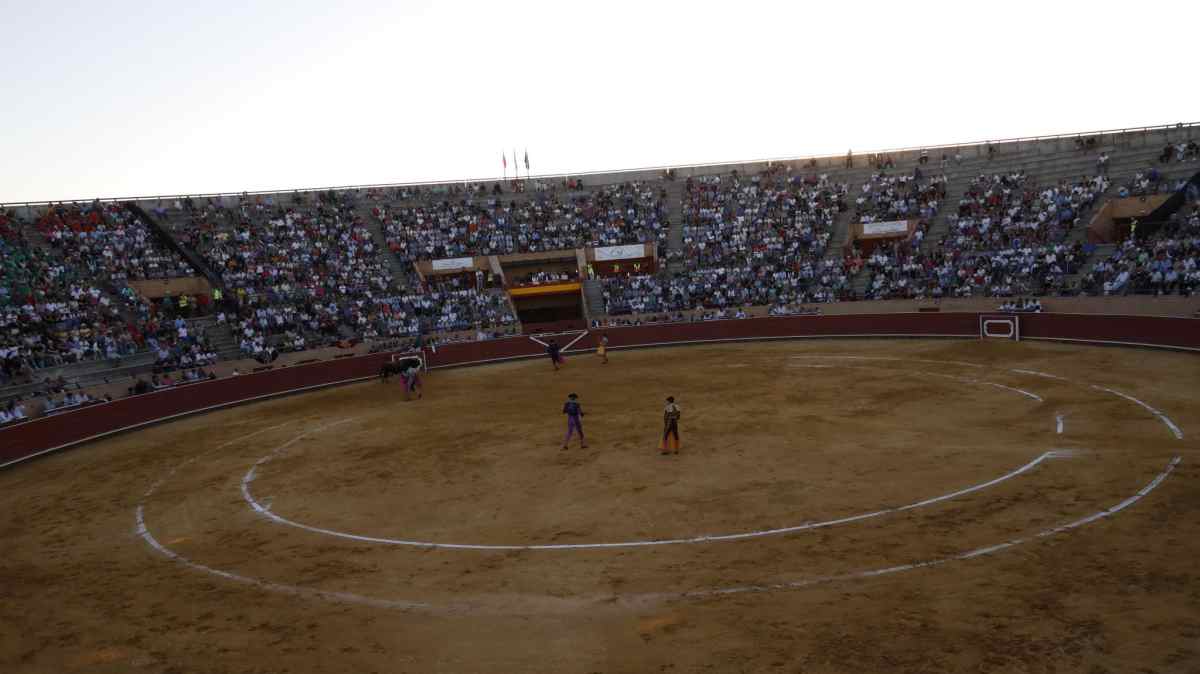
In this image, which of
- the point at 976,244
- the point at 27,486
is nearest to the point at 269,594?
the point at 27,486

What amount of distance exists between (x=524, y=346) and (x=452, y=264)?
1139 centimetres

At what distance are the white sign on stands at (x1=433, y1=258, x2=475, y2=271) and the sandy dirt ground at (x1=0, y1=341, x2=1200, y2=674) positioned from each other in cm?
2613

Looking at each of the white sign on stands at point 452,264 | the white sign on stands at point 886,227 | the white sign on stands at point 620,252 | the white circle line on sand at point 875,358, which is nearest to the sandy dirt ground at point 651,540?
the white circle line on sand at point 875,358

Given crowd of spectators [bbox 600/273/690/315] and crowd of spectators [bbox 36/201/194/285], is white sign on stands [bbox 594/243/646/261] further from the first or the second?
crowd of spectators [bbox 36/201/194/285]

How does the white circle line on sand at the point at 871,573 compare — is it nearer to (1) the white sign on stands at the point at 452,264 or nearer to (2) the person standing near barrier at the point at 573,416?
(2) the person standing near barrier at the point at 573,416

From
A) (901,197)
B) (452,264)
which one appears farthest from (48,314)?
(901,197)

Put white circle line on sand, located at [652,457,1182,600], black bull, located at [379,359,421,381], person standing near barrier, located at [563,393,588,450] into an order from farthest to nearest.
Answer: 1. black bull, located at [379,359,421,381]
2. person standing near barrier, located at [563,393,588,450]
3. white circle line on sand, located at [652,457,1182,600]

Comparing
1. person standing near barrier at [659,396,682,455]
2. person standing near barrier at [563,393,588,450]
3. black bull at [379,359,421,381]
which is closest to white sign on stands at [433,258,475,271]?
black bull at [379,359,421,381]

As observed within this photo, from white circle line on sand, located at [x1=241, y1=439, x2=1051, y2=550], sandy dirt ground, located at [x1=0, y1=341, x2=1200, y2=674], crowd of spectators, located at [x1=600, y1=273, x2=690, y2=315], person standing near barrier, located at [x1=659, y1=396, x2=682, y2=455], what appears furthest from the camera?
crowd of spectators, located at [x1=600, y1=273, x2=690, y2=315]

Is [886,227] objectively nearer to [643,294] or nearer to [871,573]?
[643,294]

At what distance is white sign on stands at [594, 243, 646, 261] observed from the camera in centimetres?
4916

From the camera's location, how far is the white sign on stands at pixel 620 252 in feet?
161

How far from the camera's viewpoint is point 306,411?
27.2 meters

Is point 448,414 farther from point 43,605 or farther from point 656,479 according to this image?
point 43,605
